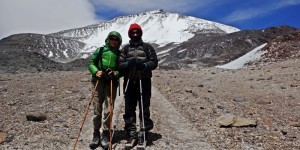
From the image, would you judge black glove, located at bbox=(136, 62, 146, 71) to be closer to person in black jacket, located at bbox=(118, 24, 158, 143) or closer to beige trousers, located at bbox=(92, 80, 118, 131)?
person in black jacket, located at bbox=(118, 24, 158, 143)

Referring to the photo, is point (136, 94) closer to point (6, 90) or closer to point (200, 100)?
point (200, 100)

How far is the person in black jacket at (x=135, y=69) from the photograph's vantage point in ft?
29.6

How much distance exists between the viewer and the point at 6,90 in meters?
19.9

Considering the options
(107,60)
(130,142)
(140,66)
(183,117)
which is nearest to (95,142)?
(130,142)

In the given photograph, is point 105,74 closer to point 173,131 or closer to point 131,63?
point 131,63

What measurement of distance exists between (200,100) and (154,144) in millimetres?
7125

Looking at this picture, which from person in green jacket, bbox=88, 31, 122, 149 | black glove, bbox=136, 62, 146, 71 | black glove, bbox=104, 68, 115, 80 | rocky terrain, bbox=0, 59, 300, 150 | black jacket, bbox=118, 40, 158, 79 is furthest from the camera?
rocky terrain, bbox=0, 59, 300, 150

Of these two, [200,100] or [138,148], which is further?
[200,100]

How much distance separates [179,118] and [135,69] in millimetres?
4167

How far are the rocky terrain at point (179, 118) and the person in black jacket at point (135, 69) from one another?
58 centimetres

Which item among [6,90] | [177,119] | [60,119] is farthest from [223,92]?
[6,90]

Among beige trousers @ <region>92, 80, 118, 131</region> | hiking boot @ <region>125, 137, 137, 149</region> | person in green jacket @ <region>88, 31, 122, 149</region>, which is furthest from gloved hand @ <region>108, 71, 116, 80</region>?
hiking boot @ <region>125, 137, 137, 149</region>

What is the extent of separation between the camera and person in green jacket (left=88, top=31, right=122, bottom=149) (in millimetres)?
8836

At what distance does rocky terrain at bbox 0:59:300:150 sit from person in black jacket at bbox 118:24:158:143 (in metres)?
0.58
